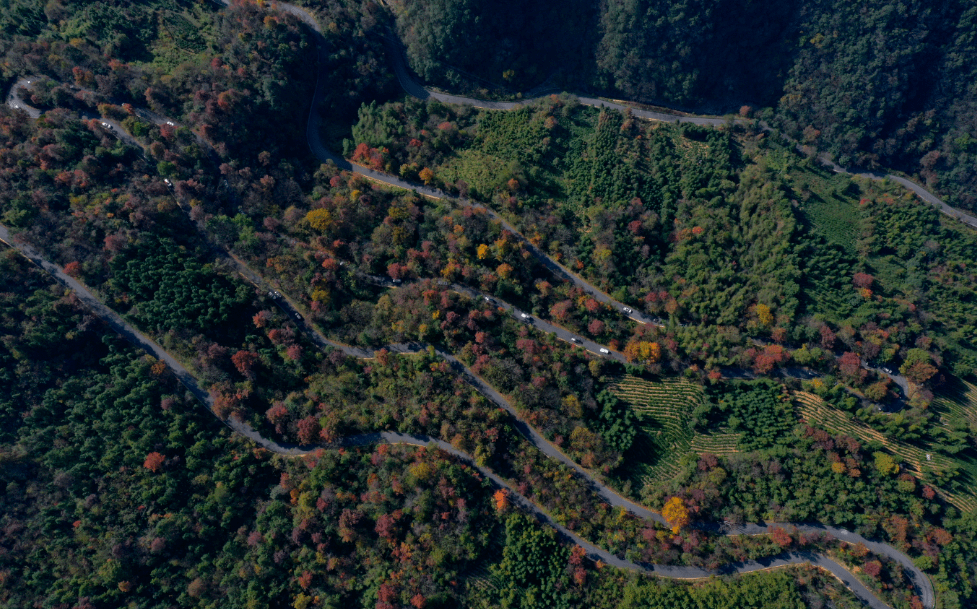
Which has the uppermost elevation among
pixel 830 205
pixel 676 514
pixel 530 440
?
pixel 830 205

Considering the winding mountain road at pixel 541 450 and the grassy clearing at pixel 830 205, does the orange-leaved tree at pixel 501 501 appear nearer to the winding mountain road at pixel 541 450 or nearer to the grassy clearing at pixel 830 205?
the winding mountain road at pixel 541 450

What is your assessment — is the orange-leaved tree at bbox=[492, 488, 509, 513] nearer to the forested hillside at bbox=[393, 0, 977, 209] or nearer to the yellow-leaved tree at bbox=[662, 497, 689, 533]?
the yellow-leaved tree at bbox=[662, 497, 689, 533]

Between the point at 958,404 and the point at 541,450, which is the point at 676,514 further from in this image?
the point at 958,404

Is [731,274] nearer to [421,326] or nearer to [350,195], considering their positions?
[421,326]

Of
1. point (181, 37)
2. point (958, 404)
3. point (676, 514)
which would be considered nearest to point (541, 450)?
point (676, 514)

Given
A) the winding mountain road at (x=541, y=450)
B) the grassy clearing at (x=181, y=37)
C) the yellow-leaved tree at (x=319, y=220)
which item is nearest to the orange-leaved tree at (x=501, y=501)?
the winding mountain road at (x=541, y=450)

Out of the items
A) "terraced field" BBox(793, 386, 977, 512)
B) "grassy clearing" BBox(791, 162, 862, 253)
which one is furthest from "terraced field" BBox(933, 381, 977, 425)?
"grassy clearing" BBox(791, 162, 862, 253)
